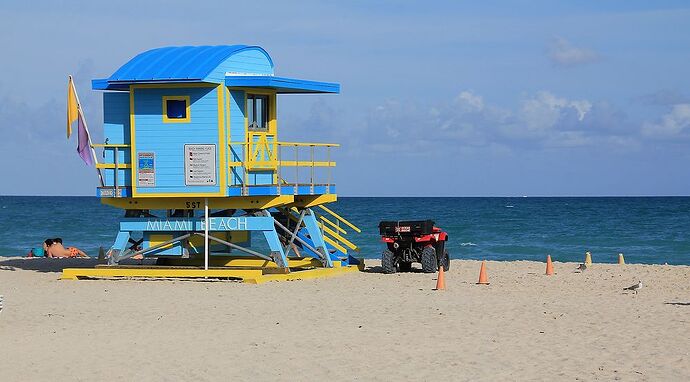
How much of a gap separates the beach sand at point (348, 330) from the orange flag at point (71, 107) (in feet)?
11.5

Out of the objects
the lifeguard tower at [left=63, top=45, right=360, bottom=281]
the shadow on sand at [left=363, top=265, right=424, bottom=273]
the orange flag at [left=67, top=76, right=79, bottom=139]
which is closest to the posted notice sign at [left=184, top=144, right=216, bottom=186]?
the lifeguard tower at [left=63, top=45, right=360, bottom=281]

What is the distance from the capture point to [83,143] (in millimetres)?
26203

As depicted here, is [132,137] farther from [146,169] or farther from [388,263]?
[388,263]

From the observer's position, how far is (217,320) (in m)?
18.8

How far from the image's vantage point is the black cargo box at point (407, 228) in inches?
1061

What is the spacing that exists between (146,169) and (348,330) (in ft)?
31.4

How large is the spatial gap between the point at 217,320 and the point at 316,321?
5.18 ft

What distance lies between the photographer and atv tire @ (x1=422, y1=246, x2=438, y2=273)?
89.2ft

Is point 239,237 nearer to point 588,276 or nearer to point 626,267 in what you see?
point 588,276

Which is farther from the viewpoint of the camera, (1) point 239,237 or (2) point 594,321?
(1) point 239,237

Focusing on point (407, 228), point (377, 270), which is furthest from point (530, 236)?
point (407, 228)

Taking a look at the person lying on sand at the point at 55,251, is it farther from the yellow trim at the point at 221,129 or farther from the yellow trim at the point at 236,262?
the yellow trim at the point at 221,129

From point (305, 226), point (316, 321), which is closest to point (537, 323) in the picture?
point (316, 321)

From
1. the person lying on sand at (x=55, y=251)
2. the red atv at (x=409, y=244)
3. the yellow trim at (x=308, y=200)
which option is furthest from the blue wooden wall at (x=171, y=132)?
the person lying on sand at (x=55, y=251)
